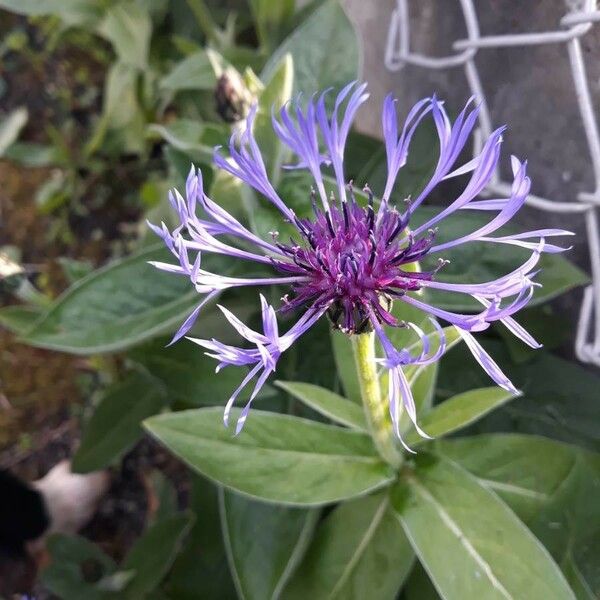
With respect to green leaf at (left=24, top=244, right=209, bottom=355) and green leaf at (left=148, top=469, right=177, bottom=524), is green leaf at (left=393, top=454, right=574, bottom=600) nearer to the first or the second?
green leaf at (left=24, top=244, right=209, bottom=355)

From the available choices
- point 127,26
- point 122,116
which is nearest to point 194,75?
point 127,26

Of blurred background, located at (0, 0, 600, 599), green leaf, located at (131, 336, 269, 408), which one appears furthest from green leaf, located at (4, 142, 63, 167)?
green leaf, located at (131, 336, 269, 408)

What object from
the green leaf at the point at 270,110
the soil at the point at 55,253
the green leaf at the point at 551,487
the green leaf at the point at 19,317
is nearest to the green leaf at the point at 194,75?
the green leaf at the point at 270,110

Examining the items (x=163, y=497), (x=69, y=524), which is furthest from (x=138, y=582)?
(x=69, y=524)

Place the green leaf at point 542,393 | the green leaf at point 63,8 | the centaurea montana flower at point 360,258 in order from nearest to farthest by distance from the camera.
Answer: the centaurea montana flower at point 360,258 < the green leaf at point 542,393 < the green leaf at point 63,8

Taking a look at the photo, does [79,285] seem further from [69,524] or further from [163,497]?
[69,524]

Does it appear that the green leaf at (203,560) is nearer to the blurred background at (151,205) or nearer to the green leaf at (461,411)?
the blurred background at (151,205)

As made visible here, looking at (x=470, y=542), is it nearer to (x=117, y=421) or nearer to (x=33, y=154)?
(x=117, y=421)
